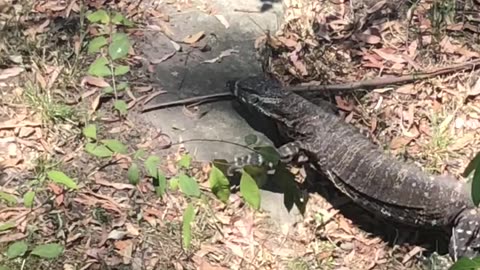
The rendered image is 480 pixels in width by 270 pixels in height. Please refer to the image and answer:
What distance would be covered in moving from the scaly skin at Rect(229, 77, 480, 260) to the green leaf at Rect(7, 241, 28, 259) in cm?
168

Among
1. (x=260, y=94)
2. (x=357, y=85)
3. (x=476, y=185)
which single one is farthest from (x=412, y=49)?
(x=476, y=185)

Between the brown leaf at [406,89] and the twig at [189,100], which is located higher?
the brown leaf at [406,89]

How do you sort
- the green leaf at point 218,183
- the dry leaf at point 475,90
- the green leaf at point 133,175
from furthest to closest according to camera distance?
the dry leaf at point 475,90 < the green leaf at point 133,175 < the green leaf at point 218,183

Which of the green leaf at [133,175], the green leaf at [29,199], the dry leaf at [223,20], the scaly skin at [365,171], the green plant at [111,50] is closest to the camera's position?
the green leaf at [133,175]

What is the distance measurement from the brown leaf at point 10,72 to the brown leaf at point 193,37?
112cm

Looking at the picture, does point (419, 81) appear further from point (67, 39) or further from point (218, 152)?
point (67, 39)

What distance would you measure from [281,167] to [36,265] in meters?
1.39

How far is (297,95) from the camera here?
5590 millimetres

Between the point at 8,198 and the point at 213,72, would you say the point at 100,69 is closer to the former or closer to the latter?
the point at 213,72

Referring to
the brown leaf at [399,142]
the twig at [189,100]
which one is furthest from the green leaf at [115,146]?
the brown leaf at [399,142]

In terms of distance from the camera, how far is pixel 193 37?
6.04 m

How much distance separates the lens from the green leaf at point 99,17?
5.84 m

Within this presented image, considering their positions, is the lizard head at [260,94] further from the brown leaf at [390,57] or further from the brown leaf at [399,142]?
the brown leaf at [390,57]

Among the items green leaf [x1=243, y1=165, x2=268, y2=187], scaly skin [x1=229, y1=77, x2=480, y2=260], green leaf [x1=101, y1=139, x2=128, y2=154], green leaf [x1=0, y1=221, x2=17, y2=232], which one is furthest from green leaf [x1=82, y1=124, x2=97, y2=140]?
green leaf [x1=243, y1=165, x2=268, y2=187]
